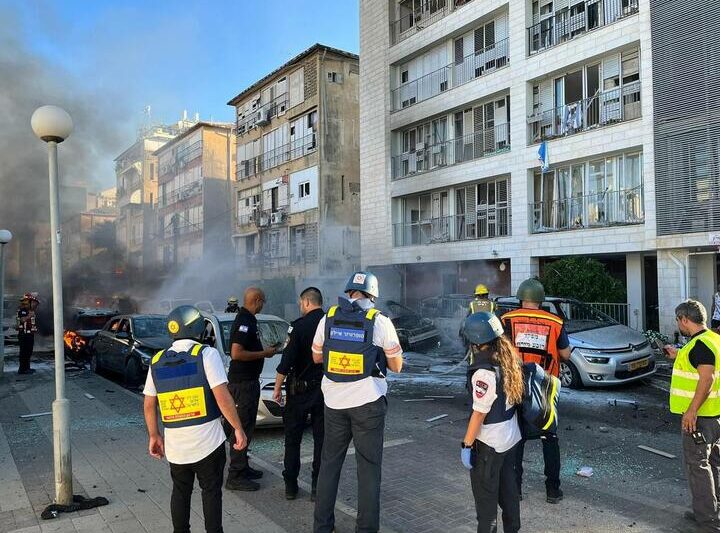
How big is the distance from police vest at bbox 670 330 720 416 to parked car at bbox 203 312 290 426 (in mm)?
3907

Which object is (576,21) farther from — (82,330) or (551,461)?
(82,330)

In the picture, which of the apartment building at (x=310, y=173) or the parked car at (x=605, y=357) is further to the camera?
the apartment building at (x=310, y=173)

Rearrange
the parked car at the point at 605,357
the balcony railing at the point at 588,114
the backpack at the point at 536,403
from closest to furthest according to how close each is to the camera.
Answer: the backpack at the point at 536,403
the parked car at the point at 605,357
the balcony railing at the point at 588,114

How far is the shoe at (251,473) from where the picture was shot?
477 cm

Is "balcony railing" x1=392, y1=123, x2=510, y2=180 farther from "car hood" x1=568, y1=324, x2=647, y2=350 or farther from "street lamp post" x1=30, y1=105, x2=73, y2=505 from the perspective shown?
"street lamp post" x1=30, y1=105, x2=73, y2=505

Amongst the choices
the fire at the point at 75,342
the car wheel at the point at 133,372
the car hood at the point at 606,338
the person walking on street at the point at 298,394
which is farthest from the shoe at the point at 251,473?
the fire at the point at 75,342

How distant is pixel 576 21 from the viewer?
668 inches

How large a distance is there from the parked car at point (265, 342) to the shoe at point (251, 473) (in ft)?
4.11

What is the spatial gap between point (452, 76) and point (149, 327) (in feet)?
50.6

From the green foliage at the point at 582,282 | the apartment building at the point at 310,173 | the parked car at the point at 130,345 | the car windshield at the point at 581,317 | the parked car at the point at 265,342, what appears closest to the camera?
the parked car at the point at 265,342

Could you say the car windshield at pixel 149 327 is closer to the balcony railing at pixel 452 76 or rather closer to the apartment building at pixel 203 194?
the balcony railing at pixel 452 76

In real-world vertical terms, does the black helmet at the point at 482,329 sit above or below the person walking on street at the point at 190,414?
above

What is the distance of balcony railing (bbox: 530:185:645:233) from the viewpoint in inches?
615

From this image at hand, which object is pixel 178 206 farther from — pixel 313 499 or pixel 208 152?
pixel 313 499
